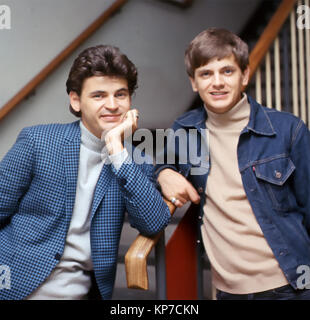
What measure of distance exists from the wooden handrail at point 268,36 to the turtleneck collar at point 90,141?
807 mm

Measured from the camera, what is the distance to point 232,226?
1154mm

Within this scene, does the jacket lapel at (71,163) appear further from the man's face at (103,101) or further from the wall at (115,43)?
the wall at (115,43)

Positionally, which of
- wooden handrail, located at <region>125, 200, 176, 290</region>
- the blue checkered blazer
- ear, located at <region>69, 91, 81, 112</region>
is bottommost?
wooden handrail, located at <region>125, 200, 176, 290</region>

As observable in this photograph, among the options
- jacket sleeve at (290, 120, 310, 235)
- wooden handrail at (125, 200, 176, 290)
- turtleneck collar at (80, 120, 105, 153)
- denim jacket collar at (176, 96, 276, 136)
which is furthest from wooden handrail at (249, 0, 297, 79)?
wooden handrail at (125, 200, 176, 290)

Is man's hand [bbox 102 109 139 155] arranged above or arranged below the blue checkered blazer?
above

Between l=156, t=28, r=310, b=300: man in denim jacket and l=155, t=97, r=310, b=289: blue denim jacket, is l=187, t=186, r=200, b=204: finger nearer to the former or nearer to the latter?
l=156, t=28, r=310, b=300: man in denim jacket

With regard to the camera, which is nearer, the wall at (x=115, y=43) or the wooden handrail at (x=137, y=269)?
the wooden handrail at (x=137, y=269)

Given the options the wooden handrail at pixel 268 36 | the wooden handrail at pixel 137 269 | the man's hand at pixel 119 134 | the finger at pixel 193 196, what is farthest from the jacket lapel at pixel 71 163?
the wooden handrail at pixel 268 36

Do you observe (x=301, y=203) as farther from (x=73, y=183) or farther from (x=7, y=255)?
(x=7, y=255)

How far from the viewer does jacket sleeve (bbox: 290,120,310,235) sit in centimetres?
113

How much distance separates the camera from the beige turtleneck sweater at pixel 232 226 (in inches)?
44.8

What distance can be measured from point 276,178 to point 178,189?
0.30 meters

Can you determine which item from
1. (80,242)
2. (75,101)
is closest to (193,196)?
(80,242)

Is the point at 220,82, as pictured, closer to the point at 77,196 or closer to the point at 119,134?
the point at 119,134
